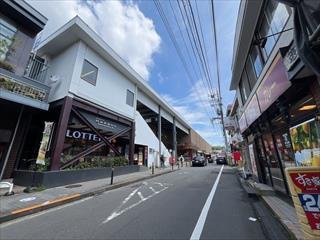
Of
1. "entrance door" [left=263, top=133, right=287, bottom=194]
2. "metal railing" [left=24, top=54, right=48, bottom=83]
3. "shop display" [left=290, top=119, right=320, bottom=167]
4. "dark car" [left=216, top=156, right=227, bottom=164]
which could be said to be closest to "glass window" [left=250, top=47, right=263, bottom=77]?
"entrance door" [left=263, top=133, right=287, bottom=194]

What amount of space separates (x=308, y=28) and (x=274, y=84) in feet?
8.37

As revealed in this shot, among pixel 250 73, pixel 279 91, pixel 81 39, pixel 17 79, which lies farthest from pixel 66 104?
pixel 250 73

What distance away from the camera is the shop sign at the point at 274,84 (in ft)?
14.0

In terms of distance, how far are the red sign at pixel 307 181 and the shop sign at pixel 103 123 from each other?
11.3m

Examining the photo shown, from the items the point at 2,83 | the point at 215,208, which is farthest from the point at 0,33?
the point at 215,208

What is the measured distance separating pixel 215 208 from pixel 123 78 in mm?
13466

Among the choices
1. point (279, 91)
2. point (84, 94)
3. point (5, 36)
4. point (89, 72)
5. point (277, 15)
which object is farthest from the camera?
point (89, 72)

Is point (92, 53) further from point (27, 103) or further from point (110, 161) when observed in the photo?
point (110, 161)

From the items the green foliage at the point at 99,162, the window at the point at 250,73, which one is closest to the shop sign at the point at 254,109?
the window at the point at 250,73

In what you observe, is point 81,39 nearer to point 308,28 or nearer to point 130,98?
point 130,98

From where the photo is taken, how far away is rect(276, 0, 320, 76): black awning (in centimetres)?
250

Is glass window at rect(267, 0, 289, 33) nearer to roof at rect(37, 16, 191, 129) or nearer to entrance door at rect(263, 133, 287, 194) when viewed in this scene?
entrance door at rect(263, 133, 287, 194)

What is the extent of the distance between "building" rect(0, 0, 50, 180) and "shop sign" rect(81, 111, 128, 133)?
274 centimetres

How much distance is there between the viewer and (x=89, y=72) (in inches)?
467
